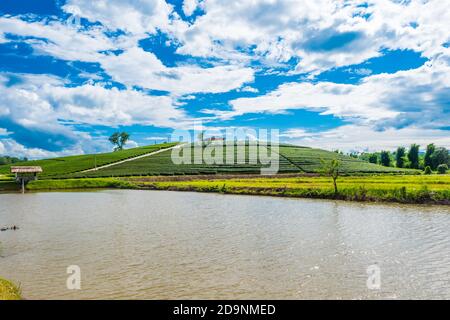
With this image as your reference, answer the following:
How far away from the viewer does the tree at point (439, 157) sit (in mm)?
125688

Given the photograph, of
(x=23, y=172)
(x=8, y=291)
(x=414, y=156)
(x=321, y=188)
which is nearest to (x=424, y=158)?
(x=414, y=156)

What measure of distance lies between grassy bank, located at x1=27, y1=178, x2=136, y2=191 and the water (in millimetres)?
40595

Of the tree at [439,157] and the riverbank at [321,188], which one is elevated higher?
the tree at [439,157]

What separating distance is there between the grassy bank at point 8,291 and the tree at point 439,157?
462 ft

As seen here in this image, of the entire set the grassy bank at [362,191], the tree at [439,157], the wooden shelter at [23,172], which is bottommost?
the grassy bank at [362,191]

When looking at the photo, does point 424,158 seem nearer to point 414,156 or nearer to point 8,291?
point 414,156

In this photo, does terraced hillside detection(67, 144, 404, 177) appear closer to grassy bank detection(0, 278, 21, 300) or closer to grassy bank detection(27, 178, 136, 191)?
grassy bank detection(27, 178, 136, 191)

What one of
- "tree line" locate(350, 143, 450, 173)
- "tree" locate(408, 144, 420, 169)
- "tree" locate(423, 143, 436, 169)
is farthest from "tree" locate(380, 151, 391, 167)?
"tree" locate(423, 143, 436, 169)

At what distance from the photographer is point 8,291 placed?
12.5m

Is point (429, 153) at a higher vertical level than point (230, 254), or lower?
higher

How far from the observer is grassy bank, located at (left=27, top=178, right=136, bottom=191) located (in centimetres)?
7206

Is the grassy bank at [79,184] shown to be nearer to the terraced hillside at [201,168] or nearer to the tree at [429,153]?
the terraced hillside at [201,168]

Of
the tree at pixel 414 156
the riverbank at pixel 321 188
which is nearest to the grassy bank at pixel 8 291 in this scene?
the riverbank at pixel 321 188

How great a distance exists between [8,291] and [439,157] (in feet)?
466
